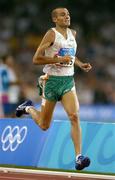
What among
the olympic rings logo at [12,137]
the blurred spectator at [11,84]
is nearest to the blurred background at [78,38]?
the blurred spectator at [11,84]

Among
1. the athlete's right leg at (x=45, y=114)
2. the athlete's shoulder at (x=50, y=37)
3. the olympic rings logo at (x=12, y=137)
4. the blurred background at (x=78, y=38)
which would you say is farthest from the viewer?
the blurred background at (x=78, y=38)

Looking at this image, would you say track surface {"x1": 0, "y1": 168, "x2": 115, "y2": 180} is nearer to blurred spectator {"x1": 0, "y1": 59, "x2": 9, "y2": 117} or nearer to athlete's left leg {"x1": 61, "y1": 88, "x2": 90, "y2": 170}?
athlete's left leg {"x1": 61, "y1": 88, "x2": 90, "y2": 170}

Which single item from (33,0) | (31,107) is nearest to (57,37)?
(31,107)

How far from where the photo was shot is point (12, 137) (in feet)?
→ 38.9

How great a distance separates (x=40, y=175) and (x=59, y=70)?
1.49 meters

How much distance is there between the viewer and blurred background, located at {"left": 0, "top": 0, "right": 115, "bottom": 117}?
28.1 m

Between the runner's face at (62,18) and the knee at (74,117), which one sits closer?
the knee at (74,117)

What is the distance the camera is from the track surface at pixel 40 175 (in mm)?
10062

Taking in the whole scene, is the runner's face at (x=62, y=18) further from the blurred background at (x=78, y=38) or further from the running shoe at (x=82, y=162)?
the blurred background at (x=78, y=38)

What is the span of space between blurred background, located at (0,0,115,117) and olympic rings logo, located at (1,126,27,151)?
48.5 ft

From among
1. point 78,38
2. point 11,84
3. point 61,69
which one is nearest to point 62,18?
point 61,69

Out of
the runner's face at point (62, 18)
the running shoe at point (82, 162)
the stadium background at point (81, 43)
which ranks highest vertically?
the runner's face at point (62, 18)

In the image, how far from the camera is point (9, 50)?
31500mm

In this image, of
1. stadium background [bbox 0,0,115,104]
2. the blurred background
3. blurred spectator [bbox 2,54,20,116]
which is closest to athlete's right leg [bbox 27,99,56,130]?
blurred spectator [bbox 2,54,20,116]
